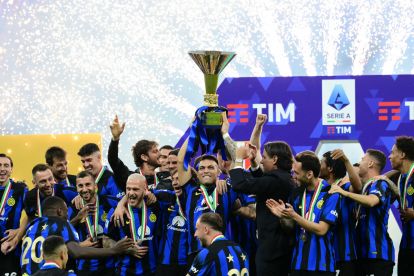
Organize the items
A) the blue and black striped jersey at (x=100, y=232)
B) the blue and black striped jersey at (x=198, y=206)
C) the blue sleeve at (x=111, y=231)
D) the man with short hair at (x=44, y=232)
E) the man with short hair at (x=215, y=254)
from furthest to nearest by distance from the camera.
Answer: the blue and black striped jersey at (x=100, y=232) < the blue sleeve at (x=111, y=231) < the blue and black striped jersey at (x=198, y=206) < the man with short hair at (x=44, y=232) < the man with short hair at (x=215, y=254)

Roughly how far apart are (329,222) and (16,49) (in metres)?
6.51

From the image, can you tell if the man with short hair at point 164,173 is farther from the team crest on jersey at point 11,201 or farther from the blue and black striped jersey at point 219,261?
the blue and black striped jersey at point 219,261

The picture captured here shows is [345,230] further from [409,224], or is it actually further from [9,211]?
[9,211]

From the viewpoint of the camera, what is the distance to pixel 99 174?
8.05 metres

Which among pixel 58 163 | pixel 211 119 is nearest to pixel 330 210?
pixel 211 119

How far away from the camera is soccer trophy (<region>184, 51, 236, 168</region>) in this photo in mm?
7117

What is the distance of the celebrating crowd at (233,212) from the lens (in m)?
6.97

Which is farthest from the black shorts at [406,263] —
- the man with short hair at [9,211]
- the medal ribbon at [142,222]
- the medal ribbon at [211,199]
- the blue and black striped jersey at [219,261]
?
the man with short hair at [9,211]

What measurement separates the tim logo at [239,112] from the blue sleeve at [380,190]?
116 inches

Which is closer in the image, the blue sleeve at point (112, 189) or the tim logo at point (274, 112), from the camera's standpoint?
the blue sleeve at point (112, 189)

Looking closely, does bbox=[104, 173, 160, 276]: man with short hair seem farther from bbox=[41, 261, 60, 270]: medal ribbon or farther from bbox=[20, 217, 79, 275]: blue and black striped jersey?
bbox=[41, 261, 60, 270]: medal ribbon

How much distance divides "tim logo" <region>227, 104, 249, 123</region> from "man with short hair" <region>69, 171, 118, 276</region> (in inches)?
99.3

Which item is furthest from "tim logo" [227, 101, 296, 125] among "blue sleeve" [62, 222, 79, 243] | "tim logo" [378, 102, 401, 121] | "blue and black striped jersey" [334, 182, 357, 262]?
"blue sleeve" [62, 222, 79, 243]

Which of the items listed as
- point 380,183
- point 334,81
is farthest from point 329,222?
point 334,81
